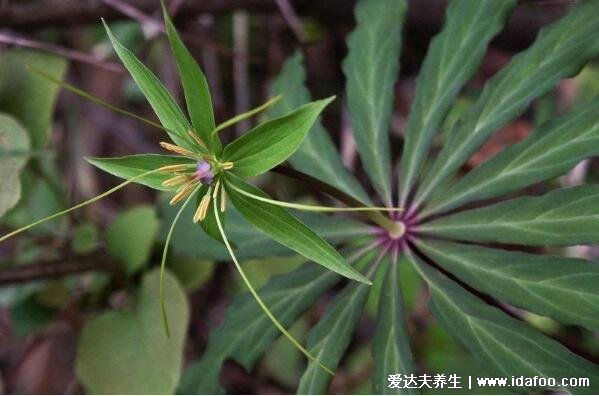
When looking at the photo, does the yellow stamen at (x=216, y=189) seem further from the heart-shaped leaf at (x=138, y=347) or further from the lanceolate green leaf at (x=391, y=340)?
the heart-shaped leaf at (x=138, y=347)

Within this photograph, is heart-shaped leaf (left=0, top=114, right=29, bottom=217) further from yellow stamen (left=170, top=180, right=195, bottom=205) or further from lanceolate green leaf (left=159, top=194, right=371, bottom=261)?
yellow stamen (left=170, top=180, right=195, bottom=205)

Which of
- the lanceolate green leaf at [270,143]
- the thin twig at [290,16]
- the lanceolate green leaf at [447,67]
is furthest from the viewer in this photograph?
the thin twig at [290,16]

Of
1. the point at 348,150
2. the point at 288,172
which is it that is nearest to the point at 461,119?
the point at 288,172

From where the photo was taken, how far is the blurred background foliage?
3.37ft

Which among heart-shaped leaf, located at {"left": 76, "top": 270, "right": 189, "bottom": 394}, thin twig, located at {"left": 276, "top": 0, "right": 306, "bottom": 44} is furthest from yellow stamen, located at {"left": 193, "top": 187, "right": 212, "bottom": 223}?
thin twig, located at {"left": 276, "top": 0, "right": 306, "bottom": 44}

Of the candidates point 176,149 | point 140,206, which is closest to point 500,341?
point 176,149

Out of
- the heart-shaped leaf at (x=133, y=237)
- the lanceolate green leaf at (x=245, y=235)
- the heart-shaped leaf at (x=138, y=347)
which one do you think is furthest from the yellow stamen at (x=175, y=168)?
the heart-shaped leaf at (x=133, y=237)

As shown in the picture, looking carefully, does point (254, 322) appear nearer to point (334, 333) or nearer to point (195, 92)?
point (334, 333)

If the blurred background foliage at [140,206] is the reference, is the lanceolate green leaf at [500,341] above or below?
below

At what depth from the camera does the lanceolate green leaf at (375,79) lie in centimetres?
84

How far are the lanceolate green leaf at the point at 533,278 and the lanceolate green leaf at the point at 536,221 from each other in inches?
0.7

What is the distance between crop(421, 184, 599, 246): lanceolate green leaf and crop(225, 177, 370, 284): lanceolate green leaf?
0.80 ft

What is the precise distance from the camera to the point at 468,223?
2.52 ft

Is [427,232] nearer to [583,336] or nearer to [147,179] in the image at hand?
[147,179]
